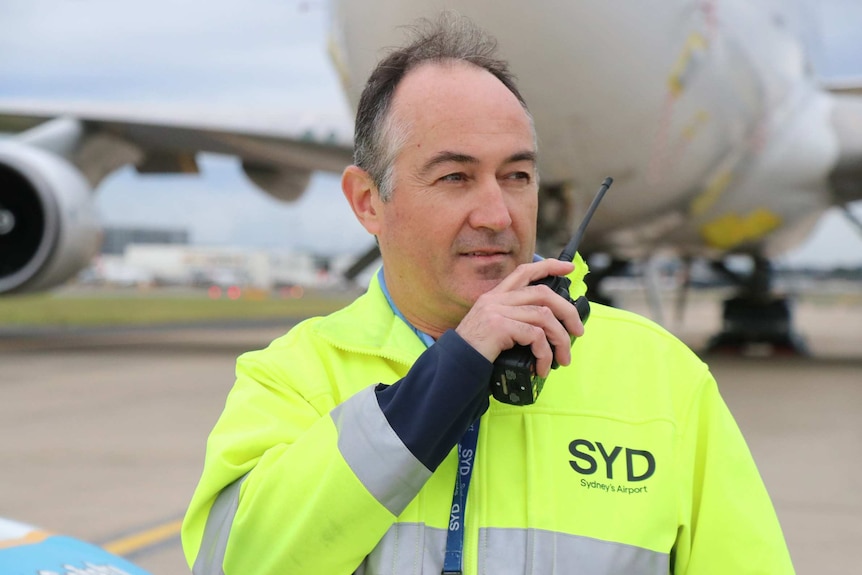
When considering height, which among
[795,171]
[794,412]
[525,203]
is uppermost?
[795,171]

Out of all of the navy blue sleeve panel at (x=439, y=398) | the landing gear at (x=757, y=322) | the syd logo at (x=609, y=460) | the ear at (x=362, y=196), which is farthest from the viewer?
the landing gear at (x=757, y=322)

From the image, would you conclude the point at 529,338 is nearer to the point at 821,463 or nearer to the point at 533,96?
the point at 821,463

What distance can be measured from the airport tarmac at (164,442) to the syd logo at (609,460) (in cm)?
224

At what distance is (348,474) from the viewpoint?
1002 millimetres

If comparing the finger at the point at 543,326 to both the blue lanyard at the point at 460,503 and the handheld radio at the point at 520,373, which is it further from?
the blue lanyard at the point at 460,503

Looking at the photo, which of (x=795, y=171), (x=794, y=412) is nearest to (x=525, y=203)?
(x=794, y=412)

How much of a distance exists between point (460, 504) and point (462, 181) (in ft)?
1.24

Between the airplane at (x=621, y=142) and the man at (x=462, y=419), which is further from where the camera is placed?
the airplane at (x=621, y=142)

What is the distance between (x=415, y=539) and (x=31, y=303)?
28150 millimetres

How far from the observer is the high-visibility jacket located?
1.00 meters

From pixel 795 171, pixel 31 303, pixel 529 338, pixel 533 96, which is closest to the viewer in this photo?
pixel 529 338

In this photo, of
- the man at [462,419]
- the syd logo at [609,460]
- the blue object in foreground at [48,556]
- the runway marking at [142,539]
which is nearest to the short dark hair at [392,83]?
the man at [462,419]

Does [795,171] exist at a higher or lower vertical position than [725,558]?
higher

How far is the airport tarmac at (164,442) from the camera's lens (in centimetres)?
350
